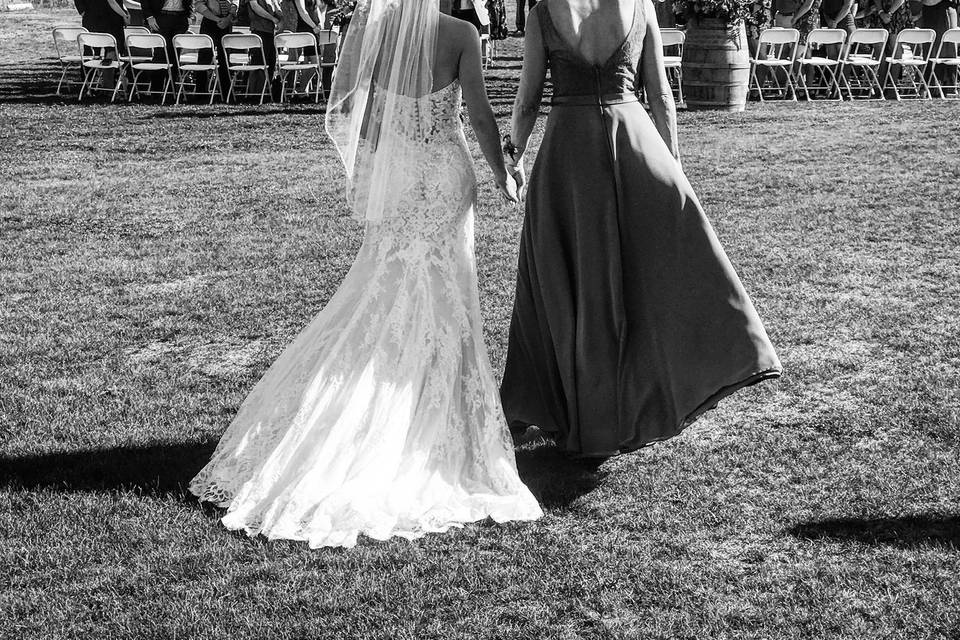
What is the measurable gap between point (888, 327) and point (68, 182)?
25.3ft

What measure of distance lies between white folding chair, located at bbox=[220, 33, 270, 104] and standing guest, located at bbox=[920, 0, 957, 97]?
10.4 m

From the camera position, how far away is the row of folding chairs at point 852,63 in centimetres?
1608

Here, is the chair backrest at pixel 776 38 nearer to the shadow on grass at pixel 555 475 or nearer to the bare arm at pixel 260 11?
the bare arm at pixel 260 11

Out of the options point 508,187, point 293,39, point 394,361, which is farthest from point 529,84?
point 293,39

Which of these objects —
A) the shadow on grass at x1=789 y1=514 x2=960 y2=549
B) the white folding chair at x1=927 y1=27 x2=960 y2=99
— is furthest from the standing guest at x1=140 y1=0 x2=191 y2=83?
the shadow on grass at x1=789 y1=514 x2=960 y2=549

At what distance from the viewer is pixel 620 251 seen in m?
4.23

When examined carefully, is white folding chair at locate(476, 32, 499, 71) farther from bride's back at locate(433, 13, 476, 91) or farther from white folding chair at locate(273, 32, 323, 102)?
bride's back at locate(433, 13, 476, 91)

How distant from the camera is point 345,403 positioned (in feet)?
13.4

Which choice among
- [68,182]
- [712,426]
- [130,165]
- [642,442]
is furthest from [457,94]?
[130,165]

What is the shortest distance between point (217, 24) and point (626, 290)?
14.3 m

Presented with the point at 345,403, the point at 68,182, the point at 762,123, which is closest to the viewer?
the point at 345,403

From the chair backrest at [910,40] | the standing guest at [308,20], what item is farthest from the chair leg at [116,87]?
the chair backrest at [910,40]

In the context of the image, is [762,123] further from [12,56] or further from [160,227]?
[12,56]

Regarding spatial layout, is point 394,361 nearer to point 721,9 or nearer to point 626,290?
point 626,290
